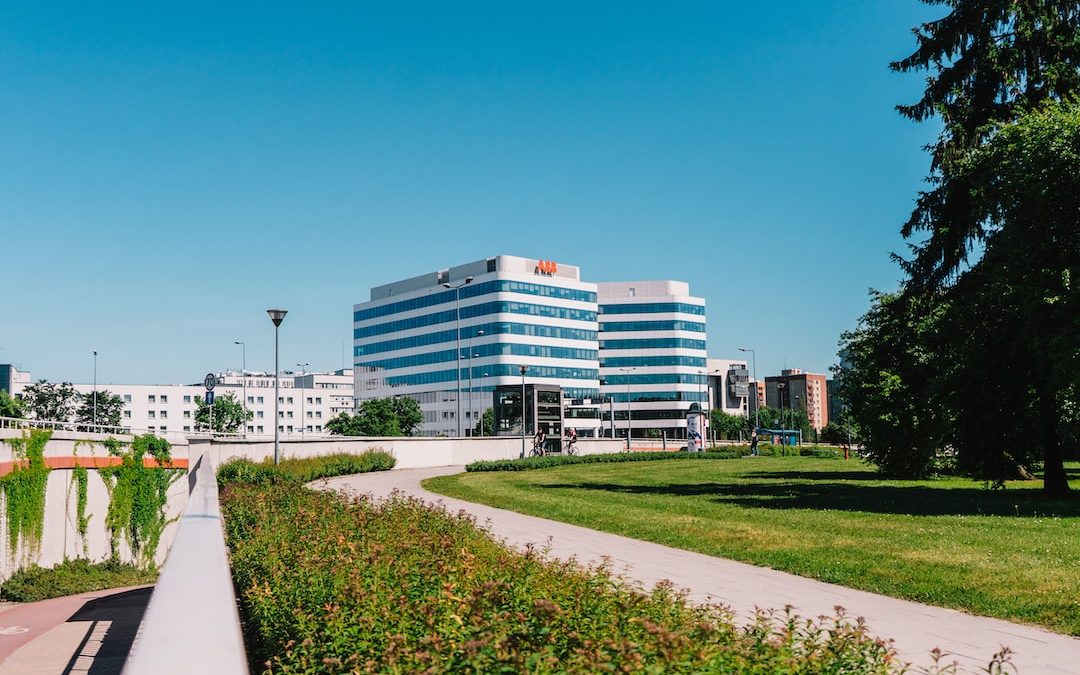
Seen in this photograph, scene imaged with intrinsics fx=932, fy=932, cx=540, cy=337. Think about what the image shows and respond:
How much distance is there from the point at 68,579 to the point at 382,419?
60.7 m

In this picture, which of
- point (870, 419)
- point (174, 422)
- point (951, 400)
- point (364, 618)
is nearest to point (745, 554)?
point (364, 618)

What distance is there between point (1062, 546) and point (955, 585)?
4680 mm

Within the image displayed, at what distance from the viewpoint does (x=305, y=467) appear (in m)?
41.4

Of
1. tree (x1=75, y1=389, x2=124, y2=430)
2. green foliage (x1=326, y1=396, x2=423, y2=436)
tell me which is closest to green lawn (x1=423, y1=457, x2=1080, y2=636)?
green foliage (x1=326, y1=396, x2=423, y2=436)

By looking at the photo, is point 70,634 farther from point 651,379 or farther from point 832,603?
point 651,379

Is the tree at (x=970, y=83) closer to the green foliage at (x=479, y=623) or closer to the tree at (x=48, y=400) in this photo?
the green foliage at (x=479, y=623)

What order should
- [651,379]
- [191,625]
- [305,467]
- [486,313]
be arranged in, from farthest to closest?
[651,379], [486,313], [305,467], [191,625]

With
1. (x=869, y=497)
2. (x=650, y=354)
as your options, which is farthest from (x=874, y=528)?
(x=650, y=354)

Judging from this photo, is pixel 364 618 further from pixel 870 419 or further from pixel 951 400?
pixel 870 419

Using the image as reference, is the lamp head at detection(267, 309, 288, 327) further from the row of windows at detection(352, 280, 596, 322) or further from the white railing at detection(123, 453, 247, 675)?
the row of windows at detection(352, 280, 596, 322)

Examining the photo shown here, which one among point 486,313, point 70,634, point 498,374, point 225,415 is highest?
point 486,313

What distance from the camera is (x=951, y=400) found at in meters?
26.5

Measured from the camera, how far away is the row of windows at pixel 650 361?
141750mm

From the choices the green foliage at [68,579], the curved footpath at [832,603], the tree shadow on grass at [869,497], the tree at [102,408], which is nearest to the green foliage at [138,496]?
the green foliage at [68,579]
